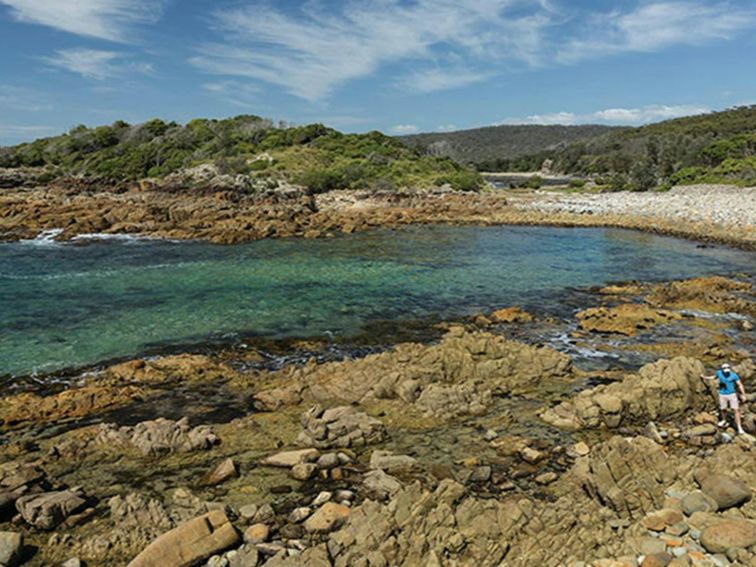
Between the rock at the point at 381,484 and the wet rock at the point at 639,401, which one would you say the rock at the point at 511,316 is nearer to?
the wet rock at the point at 639,401

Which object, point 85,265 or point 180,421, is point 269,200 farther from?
point 180,421

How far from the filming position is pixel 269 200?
185 ft

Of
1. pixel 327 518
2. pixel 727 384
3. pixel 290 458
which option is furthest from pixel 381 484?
pixel 727 384

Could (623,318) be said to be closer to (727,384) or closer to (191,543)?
(727,384)

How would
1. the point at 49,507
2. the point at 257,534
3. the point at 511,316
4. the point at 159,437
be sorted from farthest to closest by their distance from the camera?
the point at 511,316, the point at 159,437, the point at 49,507, the point at 257,534

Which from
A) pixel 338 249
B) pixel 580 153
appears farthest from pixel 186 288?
pixel 580 153

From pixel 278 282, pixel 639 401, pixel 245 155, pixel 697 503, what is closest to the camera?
pixel 697 503

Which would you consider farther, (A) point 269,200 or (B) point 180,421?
(A) point 269,200

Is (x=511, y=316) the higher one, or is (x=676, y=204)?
(x=676, y=204)

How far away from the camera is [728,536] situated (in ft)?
22.8

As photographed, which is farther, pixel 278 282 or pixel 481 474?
pixel 278 282

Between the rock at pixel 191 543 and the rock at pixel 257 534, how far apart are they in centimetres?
17

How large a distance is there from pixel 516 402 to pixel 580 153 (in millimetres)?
146868

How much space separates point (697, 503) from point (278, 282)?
22004mm
